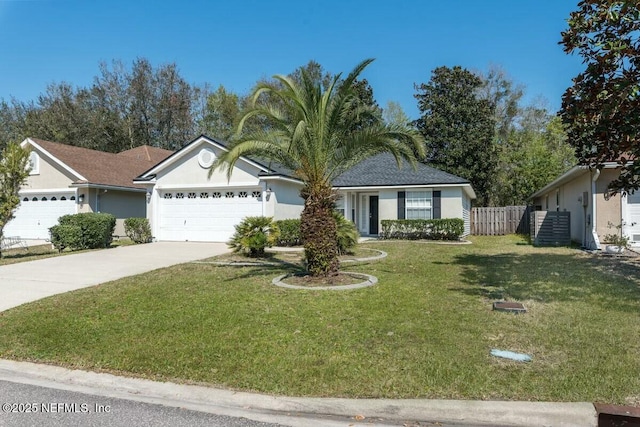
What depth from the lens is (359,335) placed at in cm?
567

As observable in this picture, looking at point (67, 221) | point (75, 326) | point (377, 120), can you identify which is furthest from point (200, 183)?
point (75, 326)

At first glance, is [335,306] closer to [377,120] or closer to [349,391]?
[349,391]

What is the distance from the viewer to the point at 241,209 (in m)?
18.8

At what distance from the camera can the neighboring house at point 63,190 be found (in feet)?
70.5

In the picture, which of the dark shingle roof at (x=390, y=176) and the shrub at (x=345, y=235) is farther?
the dark shingle roof at (x=390, y=176)

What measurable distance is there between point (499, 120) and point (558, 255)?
29.3 meters

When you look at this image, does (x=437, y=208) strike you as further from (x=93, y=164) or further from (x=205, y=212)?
(x=93, y=164)

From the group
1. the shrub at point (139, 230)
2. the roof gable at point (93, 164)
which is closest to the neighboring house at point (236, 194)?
the shrub at point (139, 230)

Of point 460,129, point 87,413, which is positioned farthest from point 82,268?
point 460,129

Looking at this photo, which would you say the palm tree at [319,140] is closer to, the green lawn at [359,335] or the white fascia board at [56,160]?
the green lawn at [359,335]

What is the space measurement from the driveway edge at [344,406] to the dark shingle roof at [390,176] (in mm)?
16161

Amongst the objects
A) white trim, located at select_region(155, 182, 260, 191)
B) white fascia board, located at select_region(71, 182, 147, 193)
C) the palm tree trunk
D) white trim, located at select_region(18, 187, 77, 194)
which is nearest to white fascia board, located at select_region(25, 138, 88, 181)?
white fascia board, located at select_region(71, 182, 147, 193)

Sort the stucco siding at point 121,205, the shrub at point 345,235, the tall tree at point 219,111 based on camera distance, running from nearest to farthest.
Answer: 1. the shrub at point 345,235
2. the stucco siding at point 121,205
3. the tall tree at point 219,111

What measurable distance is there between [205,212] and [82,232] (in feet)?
16.2
